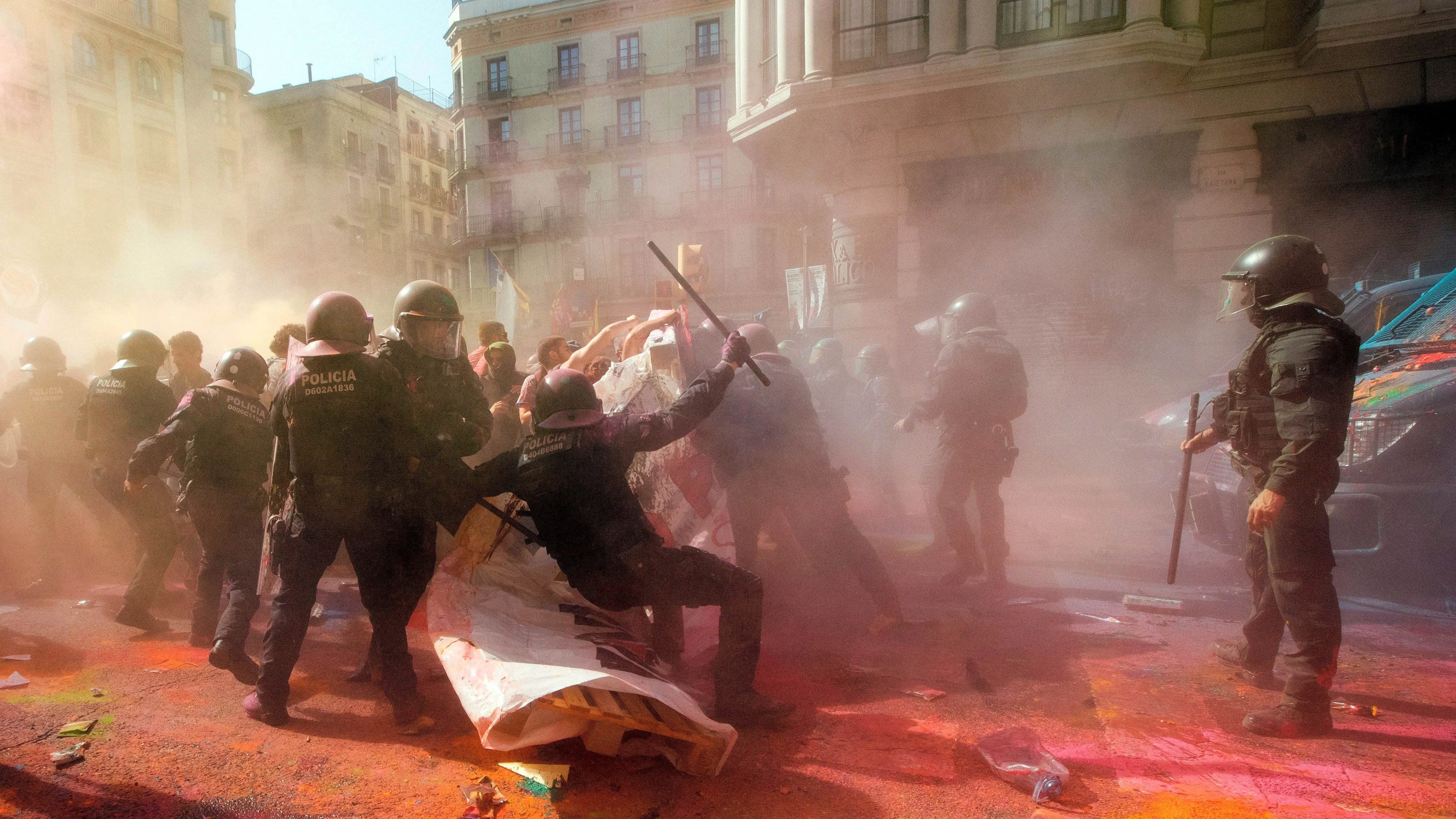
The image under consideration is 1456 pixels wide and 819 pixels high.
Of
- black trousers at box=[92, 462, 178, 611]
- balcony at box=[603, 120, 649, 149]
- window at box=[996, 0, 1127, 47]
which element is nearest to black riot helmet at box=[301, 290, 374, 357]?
black trousers at box=[92, 462, 178, 611]

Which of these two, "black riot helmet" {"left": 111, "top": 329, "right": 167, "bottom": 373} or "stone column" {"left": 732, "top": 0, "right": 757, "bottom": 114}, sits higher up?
"stone column" {"left": 732, "top": 0, "right": 757, "bottom": 114}

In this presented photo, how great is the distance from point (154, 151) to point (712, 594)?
2949 cm

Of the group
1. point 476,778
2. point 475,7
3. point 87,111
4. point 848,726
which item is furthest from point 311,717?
point 475,7

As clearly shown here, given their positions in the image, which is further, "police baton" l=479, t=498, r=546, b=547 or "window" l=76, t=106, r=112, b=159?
"window" l=76, t=106, r=112, b=159

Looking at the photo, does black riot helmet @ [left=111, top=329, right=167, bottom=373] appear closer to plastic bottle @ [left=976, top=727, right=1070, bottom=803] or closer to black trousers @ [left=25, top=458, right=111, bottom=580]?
black trousers @ [left=25, top=458, right=111, bottom=580]

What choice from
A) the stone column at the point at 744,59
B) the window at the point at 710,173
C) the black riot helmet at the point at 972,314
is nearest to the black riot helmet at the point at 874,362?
the black riot helmet at the point at 972,314

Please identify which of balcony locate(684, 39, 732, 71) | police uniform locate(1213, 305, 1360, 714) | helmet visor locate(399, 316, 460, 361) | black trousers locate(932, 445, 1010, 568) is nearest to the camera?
police uniform locate(1213, 305, 1360, 714)

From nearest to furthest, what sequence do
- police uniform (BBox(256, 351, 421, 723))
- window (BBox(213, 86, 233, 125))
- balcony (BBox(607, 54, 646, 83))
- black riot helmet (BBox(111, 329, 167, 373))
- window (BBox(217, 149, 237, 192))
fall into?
1. police uniform (BBox(256, 351, 421, 723))
2. black riot helmet (BBox(111, 329, 167, 373))
3. window (BBox(217, 149, 237, 192))
4. window (BBox(213, 86, 233, 125))
5. balcony (BBox(607, 54, 646, 83))

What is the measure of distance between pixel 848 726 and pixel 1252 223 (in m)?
9.33

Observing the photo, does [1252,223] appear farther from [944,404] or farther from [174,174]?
[174,174]

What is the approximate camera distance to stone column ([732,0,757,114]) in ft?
39.5

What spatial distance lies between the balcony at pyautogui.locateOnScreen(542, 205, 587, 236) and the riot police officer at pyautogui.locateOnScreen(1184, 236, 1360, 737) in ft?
94.9

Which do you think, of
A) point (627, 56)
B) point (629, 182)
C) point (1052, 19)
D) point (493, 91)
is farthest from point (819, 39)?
point (493, 91)

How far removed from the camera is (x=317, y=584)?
3.28 meters
